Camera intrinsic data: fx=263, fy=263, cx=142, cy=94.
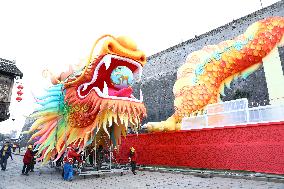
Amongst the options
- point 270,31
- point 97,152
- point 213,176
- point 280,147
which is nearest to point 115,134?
point 97,152

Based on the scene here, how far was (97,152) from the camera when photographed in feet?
39.2

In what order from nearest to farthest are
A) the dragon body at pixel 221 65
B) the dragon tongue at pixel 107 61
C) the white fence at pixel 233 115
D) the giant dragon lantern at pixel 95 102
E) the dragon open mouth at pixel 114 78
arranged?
the white fence at pixel 233 115 → the dragon tongue at pixel 107 61 → the giant dragon lantern at pixel 95 102 → the dragon open mouth at pixel 114 78 → the dragon body at pixel 221 65

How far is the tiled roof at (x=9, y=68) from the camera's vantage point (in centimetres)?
1049

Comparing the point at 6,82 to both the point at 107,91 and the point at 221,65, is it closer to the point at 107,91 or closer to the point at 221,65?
the point at 107,91

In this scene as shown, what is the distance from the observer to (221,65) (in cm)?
1262

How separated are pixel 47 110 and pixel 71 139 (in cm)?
209

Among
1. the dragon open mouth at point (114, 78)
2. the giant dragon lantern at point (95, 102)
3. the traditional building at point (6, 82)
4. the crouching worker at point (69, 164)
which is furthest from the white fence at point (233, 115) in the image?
the traditional building at point (6, 82)


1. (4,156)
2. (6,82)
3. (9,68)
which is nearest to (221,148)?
(6,82)

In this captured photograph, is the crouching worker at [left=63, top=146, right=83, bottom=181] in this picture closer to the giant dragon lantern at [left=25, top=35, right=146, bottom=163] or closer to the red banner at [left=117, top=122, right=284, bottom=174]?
the giant dragon lantern at [left=25, top=35, right=146, bottom=163]

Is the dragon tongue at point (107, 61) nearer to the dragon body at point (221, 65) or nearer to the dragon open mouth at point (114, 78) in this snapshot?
the dragon open mouth at point (114, 78)

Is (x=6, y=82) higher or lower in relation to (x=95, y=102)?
higher

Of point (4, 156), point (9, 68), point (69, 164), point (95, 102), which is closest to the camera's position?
point (95, 102)

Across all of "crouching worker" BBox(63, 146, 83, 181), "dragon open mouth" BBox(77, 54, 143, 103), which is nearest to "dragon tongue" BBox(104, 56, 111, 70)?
"dragon open mouth" BBox(77, 54, 143, 103)

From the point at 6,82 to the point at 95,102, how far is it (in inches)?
152
